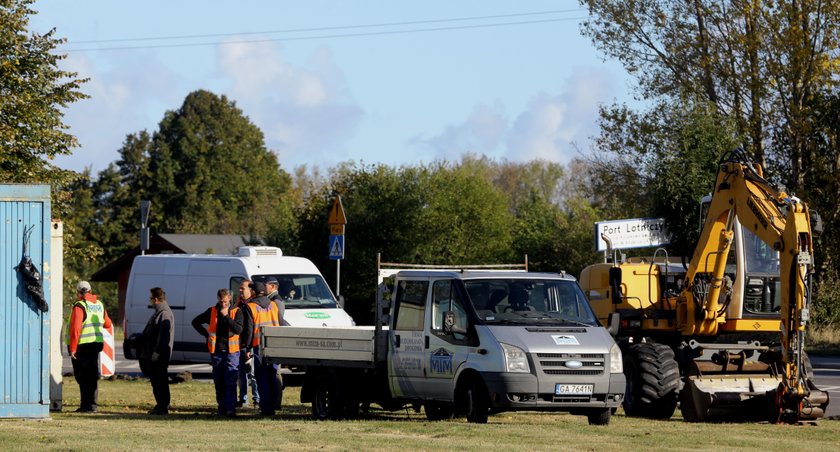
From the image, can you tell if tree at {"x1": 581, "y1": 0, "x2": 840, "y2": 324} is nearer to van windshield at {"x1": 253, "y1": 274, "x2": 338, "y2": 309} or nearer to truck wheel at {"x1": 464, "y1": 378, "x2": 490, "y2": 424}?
van windshield at {"x1": 253, "y1": 274, "x2": 338, "y2": 309}

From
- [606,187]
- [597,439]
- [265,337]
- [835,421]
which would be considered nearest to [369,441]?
[597,439]

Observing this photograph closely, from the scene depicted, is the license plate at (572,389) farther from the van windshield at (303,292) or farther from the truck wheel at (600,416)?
the van windshield at (303,292)

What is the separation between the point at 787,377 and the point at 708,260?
10.1 feet

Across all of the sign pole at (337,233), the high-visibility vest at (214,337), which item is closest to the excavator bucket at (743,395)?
the high-visibility vest at (214,337)

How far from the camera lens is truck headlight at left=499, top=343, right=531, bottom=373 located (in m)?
15.6

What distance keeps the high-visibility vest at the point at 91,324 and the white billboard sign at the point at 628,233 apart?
7.57m

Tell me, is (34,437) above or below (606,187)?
below

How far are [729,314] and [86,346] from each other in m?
9.13

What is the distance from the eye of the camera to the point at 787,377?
16578 mm

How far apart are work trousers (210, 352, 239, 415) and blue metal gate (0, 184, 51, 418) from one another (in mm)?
2588

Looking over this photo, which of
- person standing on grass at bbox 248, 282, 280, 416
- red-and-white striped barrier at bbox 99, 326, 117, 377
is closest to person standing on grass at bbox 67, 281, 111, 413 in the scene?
person standing on grass at bbox 248, 282, 280, 416

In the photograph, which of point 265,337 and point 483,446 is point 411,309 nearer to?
point 265,337

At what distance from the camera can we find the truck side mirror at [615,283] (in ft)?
63.5

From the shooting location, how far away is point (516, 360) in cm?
1559
